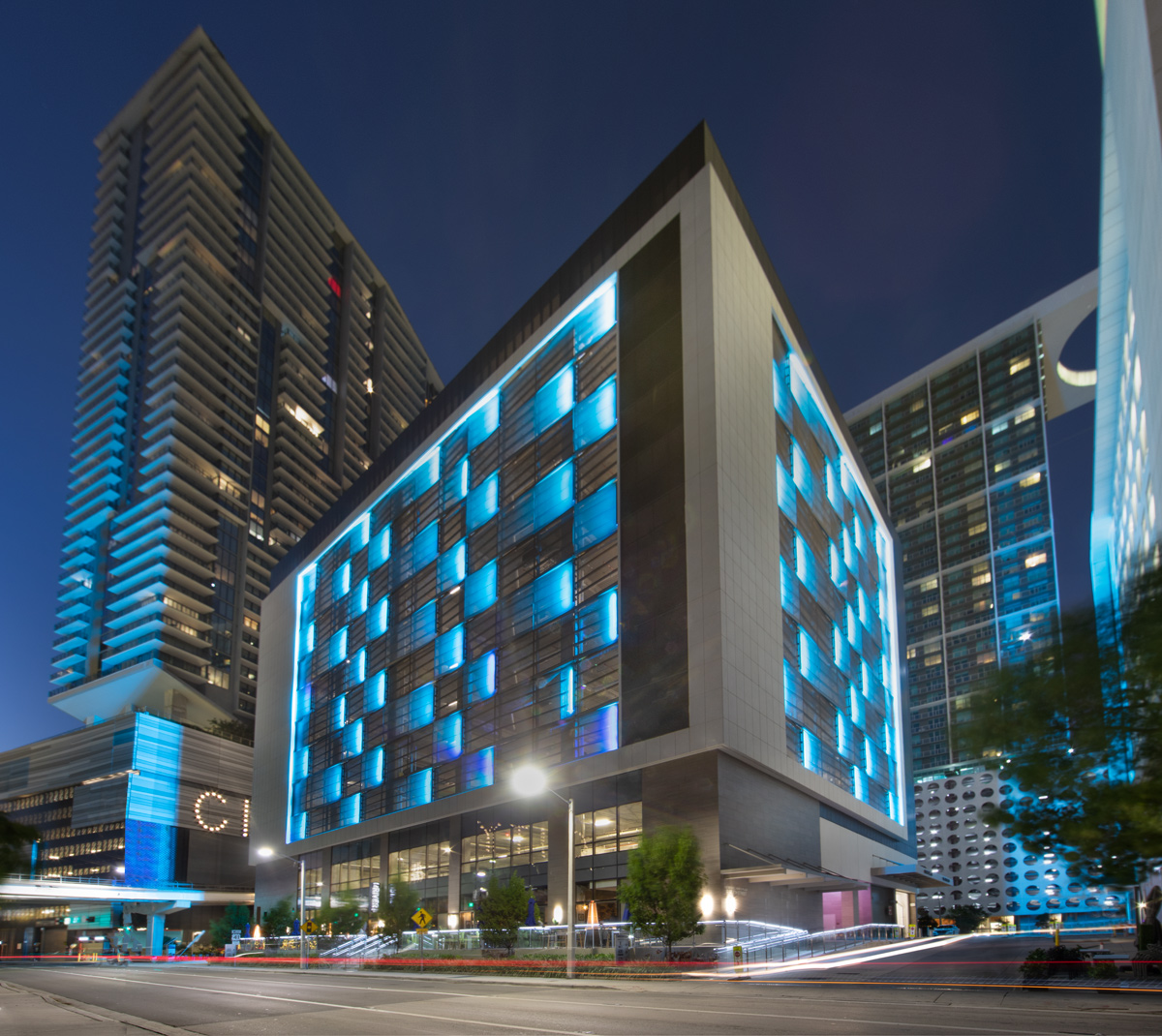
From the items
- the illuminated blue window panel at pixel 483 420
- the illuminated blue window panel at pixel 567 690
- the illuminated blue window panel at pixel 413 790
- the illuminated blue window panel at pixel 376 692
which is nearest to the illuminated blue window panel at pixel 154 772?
the illuminated blue window panel at pixel 376 692

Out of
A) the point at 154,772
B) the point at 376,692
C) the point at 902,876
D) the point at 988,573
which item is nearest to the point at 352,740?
the point at 376,692

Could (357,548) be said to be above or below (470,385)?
below

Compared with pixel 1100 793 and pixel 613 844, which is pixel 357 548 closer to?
pixel 613 844

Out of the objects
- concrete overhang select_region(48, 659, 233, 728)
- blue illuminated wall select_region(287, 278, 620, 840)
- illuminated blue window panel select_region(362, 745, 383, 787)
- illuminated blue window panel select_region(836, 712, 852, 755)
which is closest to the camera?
blue illuminated wall select_region(287, 278, 620, 840)

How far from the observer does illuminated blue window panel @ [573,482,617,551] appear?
55.6 m

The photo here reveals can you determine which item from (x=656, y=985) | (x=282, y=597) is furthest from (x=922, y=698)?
(x=656, y=985)

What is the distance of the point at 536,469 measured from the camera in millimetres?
62625

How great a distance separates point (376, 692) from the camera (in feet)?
256

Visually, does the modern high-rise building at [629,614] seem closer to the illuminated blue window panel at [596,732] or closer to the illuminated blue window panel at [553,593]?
the illuminated blue window panel at [596,732]

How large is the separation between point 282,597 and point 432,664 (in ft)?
127

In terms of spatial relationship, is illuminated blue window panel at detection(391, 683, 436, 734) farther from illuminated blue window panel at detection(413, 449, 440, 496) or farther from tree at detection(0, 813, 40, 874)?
tree at detection(0, 813, 40, 874)

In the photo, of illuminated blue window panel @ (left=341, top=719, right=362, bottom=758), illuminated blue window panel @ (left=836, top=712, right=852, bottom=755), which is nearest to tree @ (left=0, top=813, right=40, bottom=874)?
illuminated blue window panel @ (left=341, top=719, right=362, bottom=758)

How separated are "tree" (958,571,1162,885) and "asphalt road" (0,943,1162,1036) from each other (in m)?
3.38

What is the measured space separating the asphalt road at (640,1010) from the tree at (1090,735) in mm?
3378
